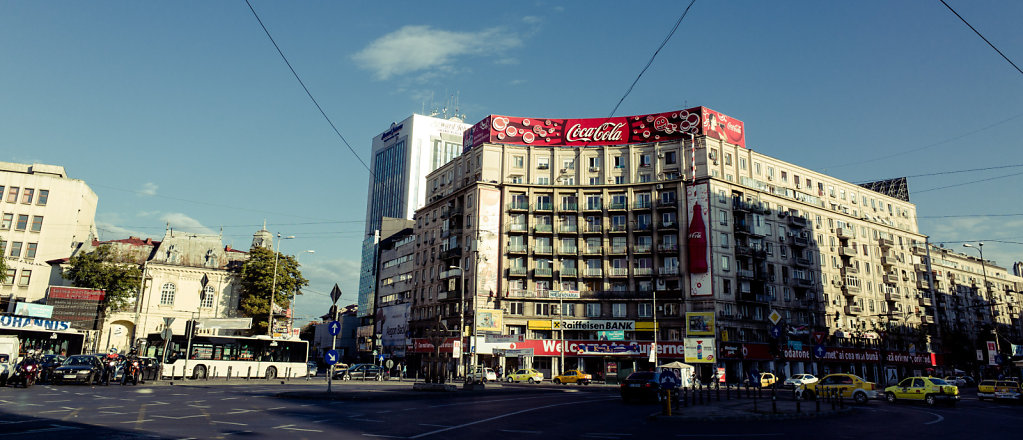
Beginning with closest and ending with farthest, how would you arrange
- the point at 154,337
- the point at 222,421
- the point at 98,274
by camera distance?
the point at 222,421 < the point at 154,337 < the point at 98,274

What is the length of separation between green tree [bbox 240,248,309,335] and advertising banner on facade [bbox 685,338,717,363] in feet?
140

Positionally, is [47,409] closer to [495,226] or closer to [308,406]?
[308,406]

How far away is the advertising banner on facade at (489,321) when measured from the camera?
68500 mm

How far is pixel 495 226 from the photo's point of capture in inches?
2985

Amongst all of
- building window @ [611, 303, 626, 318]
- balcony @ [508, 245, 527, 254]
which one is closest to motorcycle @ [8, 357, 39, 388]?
balcony @ [508, 245, 527, 254]

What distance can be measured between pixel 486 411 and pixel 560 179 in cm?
5826

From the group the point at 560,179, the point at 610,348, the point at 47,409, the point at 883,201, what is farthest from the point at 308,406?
the point at 883,201

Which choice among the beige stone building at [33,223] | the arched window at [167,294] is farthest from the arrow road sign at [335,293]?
the beige stone building at [33,223]

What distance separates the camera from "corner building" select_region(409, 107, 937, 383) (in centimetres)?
6994

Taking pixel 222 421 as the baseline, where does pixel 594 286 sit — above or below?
above

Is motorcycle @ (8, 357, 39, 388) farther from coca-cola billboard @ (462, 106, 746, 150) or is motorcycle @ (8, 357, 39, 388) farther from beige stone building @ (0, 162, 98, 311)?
coca-cola billboard @ (462, 106, 746, 150)

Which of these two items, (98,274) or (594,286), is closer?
(98,274)

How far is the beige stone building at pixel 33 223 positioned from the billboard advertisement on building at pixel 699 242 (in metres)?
72.8

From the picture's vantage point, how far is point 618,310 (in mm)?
72062
